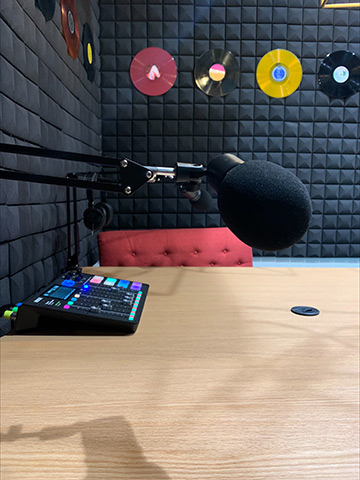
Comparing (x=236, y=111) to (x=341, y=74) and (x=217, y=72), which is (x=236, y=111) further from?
(x=341, y=74)

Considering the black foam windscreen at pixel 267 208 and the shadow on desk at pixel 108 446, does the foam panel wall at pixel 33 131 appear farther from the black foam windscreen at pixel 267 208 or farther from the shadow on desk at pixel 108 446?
the black foam windscreen at pixel 267 208

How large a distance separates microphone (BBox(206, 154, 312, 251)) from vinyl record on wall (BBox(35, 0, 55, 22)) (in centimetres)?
128

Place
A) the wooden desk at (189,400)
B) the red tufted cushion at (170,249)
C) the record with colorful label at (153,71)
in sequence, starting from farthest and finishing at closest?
1. the record with colorful label at (153,71)
2. the red tufted cushion at (170,249)
3. the wooden desk at (189,400)

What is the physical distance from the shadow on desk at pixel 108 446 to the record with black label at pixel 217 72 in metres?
2.27

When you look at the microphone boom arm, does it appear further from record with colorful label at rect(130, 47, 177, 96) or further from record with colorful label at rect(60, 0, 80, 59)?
record with colorful label at rect(130, 47, 177, 96)

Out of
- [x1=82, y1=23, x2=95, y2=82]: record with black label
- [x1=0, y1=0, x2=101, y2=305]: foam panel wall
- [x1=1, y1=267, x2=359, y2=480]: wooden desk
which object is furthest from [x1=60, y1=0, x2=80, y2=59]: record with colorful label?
[x1=1, y1=267, x2=359, y2=480]: wooden desk

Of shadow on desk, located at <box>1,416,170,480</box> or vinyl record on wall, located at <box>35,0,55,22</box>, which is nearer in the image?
shadow on desk, located at <box>1,416,170,480</box>

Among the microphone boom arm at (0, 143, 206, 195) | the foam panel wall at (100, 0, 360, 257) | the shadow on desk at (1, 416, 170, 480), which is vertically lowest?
the shadow on desk at (1, 416, 170, 480)

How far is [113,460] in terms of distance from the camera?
42 centimetres

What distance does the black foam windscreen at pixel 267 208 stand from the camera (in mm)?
314

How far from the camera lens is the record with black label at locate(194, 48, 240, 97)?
7.75 ft

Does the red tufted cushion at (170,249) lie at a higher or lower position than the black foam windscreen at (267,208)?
lower

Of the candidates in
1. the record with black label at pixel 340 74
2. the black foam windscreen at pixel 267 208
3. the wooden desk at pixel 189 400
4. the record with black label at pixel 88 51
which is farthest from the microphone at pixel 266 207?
the record with black label at pixel 340 74

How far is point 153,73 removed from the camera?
2359 millimetres
